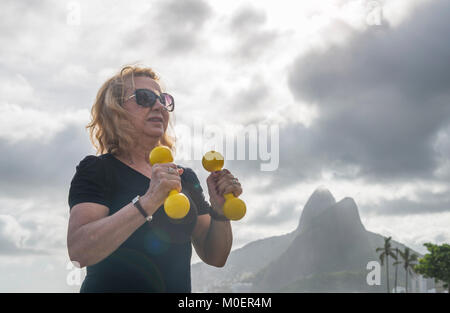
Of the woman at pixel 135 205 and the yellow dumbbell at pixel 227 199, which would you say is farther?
the yellow dumbbell at pixel 227 199

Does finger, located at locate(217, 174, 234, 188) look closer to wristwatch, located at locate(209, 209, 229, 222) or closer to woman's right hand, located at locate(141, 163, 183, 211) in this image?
wristwatch, located at locate(209, 209, 229, 222)

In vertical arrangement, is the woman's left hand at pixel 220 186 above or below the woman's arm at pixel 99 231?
above

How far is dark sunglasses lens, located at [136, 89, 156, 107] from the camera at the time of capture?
3500 mm

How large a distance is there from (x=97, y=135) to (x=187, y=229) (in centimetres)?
118

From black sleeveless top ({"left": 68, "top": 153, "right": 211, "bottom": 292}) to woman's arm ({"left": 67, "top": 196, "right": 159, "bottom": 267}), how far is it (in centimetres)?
17

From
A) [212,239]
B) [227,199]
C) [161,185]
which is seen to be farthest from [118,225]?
[212,239]

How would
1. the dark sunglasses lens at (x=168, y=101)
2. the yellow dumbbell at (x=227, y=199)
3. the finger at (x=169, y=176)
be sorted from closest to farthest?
1. the finger at (x=169, y=176)
2. the yellow dumbbell at (x=227, y=199)
3. the dark sunglasses lens at (x=168, y=101)

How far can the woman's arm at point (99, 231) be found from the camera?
2.62 meters

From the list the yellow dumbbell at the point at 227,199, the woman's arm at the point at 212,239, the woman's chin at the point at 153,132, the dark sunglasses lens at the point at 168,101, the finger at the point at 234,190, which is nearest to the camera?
the yellow dumbbell at the point at 227,199

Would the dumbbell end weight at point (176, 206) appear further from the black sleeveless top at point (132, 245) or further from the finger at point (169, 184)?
the black sleeveless top at point (132, 245)

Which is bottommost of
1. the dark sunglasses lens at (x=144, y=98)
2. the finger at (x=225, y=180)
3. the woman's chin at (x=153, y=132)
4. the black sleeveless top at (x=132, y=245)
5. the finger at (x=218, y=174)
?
the black sleeveless top at (x=132, y=245)

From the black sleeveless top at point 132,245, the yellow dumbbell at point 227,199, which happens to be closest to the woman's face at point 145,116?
the black sleeveless top at point 132,245

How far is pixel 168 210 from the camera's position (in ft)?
8.16
